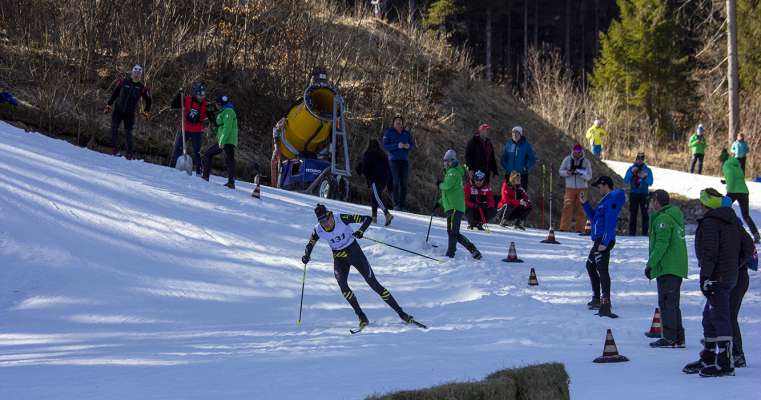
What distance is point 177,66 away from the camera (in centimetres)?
2330

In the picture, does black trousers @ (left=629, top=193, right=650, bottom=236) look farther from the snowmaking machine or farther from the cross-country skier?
the cross-country skier

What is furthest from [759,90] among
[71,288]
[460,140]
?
[71,288]

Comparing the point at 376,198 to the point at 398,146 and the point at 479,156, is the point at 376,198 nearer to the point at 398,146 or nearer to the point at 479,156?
the point at 398,146

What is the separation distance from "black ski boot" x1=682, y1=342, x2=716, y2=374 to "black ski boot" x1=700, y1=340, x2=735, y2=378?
0.14 feet

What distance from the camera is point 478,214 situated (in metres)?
18.1

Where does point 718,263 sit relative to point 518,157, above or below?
below

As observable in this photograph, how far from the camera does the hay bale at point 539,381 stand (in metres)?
6.55

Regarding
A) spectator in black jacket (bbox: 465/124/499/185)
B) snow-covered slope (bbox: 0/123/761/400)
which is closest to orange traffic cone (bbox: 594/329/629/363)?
snow-covered slope (bbox: 0/123/761/400)

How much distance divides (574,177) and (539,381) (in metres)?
12.5

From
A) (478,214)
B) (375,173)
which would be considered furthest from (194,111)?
(478,214)

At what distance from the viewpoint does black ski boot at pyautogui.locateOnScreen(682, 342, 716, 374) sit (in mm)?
8773

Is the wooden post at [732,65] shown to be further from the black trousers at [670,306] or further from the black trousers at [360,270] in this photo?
the black trousers at [360,270]

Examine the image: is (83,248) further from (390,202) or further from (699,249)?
(390,202)

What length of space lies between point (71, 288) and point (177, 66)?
11831mm
